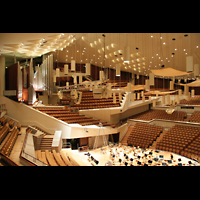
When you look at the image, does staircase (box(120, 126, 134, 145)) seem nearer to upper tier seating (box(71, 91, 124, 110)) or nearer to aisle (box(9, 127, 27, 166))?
upper tier seating (box(71, 91, 124, 110))

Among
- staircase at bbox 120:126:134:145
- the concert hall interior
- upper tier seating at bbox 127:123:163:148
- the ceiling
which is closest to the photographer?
the concert hall interior

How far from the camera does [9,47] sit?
816cm

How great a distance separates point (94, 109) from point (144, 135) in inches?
187

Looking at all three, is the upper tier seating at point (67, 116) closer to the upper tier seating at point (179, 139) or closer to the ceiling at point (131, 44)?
the upper tier seating at point (179, 139)

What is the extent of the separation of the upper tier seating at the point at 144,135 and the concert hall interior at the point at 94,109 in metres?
0.07

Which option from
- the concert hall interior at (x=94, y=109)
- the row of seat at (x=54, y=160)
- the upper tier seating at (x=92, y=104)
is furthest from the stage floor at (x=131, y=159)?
the upper tier seating at (x=92, y=104)

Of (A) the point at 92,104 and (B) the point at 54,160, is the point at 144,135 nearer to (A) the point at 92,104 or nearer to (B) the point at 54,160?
(A) the point at 92,104

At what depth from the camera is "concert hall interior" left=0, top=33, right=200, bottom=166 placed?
22.0ft

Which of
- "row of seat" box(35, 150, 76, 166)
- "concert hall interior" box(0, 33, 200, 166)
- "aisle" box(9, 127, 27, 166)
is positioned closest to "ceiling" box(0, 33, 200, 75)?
"concert hall interior" box(0, 33, 200, 166)

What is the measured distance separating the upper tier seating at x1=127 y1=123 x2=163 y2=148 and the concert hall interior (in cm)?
7

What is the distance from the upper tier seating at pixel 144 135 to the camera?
429 inches

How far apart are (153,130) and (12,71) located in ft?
37.3
